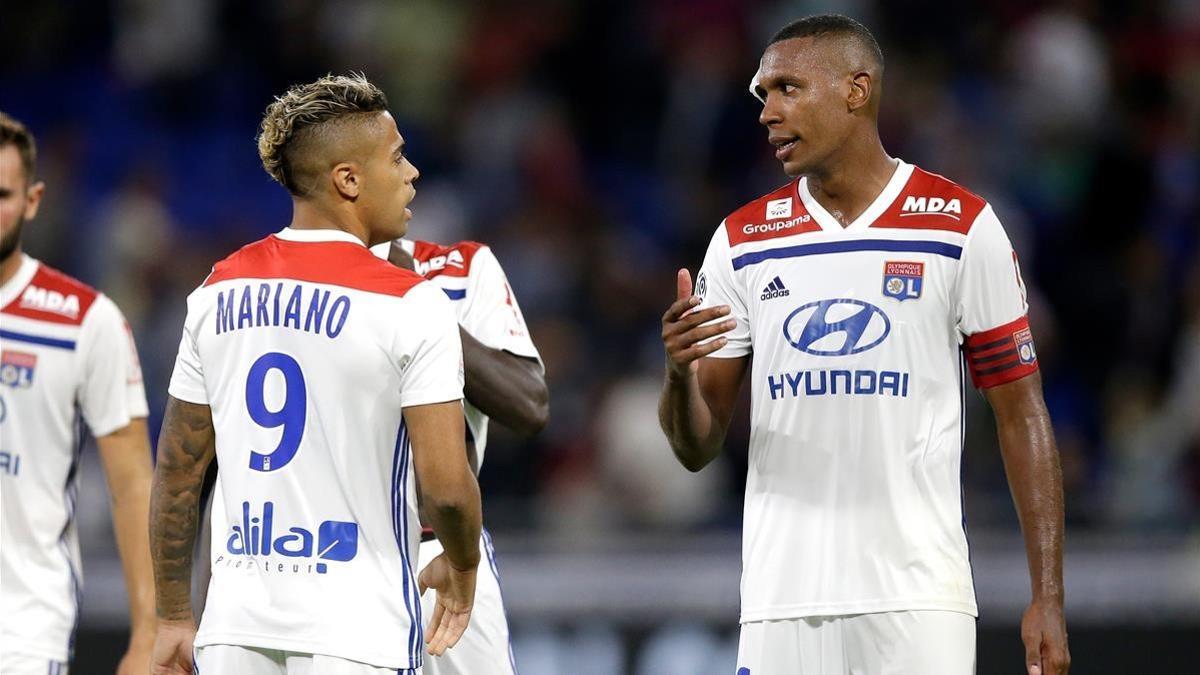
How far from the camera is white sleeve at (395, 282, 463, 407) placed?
4.50m

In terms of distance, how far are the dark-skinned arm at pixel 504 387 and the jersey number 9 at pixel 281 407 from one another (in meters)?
0.86

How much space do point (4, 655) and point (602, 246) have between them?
22.8ft

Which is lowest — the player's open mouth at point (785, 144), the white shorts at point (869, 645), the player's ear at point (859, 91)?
the white shorts at point (869, 645)

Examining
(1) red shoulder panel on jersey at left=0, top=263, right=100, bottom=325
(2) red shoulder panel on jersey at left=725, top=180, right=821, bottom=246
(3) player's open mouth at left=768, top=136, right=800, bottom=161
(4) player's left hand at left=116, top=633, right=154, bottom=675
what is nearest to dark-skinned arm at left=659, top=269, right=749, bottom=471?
(2) red shoulder panel on jersey at left=725, top=180, right=821, bottom=246

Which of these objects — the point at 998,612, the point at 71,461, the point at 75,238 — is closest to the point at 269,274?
the point at 71,461

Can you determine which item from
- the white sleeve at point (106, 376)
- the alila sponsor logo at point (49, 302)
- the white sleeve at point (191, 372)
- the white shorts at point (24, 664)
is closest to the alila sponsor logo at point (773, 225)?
the white sleeve at point (191, 372)

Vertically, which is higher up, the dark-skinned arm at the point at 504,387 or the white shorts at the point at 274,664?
the dark-skinned arm at the point at 504,387

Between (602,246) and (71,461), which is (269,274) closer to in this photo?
(71,461)

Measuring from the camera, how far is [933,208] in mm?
5059

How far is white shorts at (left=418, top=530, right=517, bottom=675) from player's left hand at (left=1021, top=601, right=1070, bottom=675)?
1724 millimetres

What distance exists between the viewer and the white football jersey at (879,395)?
16.2 feet

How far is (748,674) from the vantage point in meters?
5.02

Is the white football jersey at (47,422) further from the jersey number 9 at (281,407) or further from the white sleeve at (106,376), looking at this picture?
the jersey number 9 at (281,407)

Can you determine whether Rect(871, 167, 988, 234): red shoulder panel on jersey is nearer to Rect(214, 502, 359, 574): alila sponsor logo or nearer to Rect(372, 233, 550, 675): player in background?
Rect(372, 233, 550, 675): player in background
